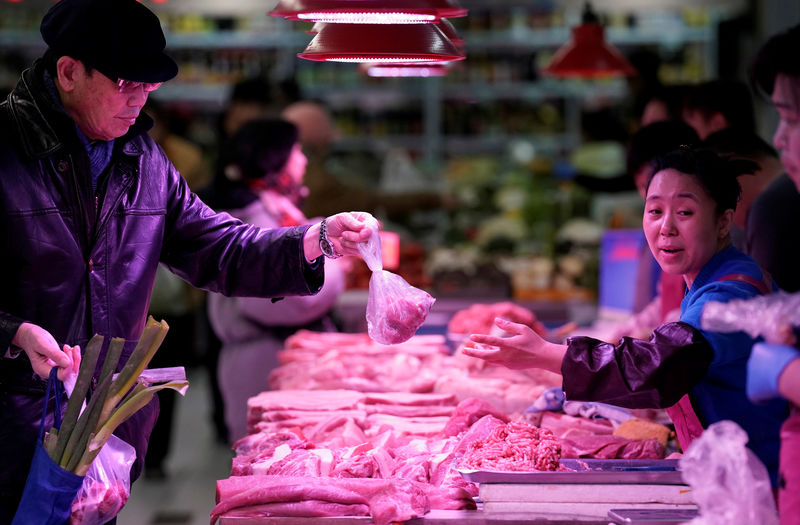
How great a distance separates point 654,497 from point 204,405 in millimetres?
7379

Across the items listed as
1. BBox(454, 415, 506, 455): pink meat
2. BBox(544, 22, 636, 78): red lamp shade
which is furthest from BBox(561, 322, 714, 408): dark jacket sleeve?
BBox(544, 22, 636, 78): red lamp shade

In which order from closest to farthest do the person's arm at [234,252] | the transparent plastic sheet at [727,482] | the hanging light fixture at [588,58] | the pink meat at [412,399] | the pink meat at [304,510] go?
the transparent plastic sheet at [727,482] < the pink meat at [304,510] < the person's arm at [234,252] < the pink meat at [412,399] < the hanging light fixture at [588,58]

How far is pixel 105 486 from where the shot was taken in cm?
258

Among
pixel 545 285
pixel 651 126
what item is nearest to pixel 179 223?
pixel 651 126

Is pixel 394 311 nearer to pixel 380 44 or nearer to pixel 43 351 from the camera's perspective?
pixel 380 44

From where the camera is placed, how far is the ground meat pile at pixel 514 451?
2652mm

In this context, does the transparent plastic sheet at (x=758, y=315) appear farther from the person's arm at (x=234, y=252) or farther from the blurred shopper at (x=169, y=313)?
the blurred shopper at (x=169, y=313)

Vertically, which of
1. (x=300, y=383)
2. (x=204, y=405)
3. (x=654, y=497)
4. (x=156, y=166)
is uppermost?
(x=156, y=166)

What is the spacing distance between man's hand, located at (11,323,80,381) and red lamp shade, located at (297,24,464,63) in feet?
3.35

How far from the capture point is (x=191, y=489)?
6770mm

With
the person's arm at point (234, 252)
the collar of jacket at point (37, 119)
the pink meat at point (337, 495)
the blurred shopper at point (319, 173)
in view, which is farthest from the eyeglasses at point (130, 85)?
the blurred shopper at point (319, 173)

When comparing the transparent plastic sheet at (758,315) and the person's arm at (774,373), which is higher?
the transparent plastic sheet at (758,315)

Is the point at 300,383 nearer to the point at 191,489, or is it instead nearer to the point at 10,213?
the point at 10,213

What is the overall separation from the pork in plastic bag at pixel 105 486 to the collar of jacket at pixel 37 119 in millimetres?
791
